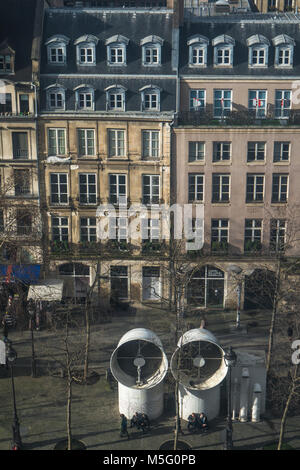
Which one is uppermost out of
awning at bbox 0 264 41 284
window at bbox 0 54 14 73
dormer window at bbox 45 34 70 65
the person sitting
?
dormer window at bbox 45 34 70 65

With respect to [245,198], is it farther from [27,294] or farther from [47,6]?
[47,6]

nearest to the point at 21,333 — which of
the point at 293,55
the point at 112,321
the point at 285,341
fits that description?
the point at 112,321

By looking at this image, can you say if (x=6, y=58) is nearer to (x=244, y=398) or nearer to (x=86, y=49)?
(x=86, y=49)

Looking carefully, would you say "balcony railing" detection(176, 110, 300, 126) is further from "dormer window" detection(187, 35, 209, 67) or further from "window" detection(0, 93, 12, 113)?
"window" detection(0, 93, 12, 113)

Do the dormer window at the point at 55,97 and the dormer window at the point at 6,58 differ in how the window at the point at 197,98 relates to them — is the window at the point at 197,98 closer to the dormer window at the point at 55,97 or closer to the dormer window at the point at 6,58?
the dormer window at the point at 55,97

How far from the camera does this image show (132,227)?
4669 cm

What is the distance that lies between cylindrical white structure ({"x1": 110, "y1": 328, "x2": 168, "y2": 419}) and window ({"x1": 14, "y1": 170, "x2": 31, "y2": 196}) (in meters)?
17.2

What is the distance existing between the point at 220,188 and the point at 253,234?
469 cm

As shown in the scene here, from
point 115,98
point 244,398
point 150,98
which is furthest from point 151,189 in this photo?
point 244,398

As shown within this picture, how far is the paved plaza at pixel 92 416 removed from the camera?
30.8 m

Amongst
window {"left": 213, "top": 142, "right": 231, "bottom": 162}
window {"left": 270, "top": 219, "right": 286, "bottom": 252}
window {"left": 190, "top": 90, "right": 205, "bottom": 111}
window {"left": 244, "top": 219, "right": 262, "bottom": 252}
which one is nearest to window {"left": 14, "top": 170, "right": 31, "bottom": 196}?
window {"left": 190, "top": 90, "right": 205, "bottom": 111}

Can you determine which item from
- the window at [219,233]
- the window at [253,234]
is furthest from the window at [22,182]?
the window at [253,234]

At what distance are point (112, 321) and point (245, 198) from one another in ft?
47.5

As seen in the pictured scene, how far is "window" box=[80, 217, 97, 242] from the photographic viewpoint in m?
46.9
